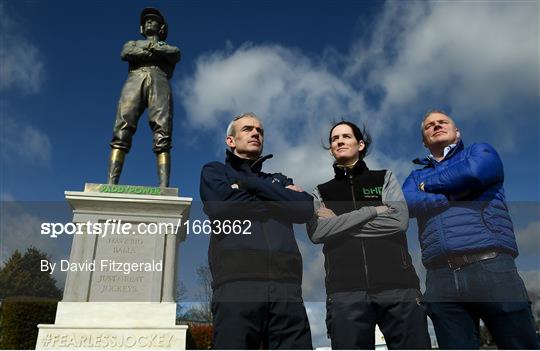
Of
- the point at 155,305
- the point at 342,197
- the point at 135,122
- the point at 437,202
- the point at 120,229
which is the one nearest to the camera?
the point at 437,202

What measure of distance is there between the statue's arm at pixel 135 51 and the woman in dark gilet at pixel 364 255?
726 centimetres

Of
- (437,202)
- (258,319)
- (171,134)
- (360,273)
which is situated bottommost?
(258,319)

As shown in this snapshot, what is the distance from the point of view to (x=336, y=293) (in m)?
3.62

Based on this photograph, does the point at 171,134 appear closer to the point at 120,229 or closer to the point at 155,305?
the point at 120,229

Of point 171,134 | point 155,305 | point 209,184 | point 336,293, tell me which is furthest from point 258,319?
point 171,134

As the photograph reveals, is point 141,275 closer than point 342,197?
No

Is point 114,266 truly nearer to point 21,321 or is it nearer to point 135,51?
point 135,51

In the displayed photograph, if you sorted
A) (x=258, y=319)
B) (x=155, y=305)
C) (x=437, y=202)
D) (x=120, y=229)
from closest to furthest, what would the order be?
(x=258, y=319)
(x=437, y=202)
(x=155, y=305)
(x=120, y=229)

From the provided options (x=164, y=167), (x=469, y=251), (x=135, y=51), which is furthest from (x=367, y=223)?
(x=135, y=51)

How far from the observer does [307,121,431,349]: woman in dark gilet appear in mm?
3439

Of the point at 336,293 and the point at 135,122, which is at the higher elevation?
the point at 135,122

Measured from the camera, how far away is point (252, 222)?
384 cm

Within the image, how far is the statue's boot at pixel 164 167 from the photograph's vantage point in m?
9.55

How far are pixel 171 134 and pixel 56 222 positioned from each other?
3897 mm
